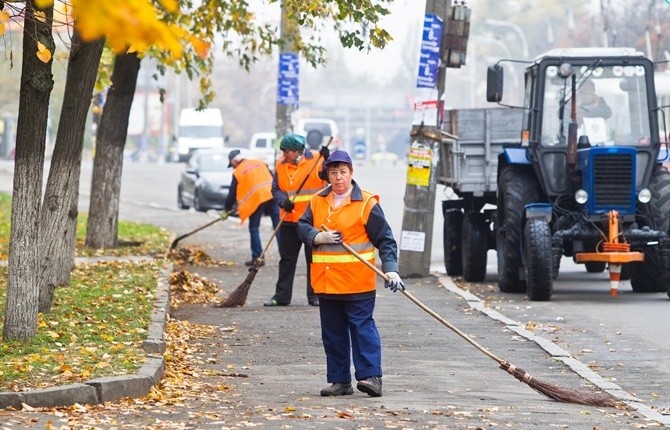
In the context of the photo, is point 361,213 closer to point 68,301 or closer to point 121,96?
point 68,301

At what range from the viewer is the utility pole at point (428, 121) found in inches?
737

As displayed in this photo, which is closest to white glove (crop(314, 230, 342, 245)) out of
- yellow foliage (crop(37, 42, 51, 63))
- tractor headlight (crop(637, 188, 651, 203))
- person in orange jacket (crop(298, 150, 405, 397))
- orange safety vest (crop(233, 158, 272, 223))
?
person in orange jacket (crop(298, 150, 405, 397))

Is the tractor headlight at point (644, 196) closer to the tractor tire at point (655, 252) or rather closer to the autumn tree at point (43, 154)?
the tractor tire at point (655, 252)

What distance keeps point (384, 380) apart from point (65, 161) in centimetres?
497

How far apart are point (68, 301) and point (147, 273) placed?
3484 mm

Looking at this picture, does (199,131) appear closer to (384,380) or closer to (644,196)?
(644,196)

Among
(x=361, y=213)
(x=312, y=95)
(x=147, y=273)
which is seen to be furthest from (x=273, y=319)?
(x=312, y=95)

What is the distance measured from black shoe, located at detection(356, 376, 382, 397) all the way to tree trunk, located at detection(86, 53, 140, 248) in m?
11.6

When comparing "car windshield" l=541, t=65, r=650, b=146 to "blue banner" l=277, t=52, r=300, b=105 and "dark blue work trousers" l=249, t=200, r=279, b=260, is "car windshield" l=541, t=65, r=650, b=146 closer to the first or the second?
"dark blue work trousers" l=249, t=200, r=279, b=260

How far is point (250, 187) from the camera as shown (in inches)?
810

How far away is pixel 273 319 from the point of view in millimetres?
14602

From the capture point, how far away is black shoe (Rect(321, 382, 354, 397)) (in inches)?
389

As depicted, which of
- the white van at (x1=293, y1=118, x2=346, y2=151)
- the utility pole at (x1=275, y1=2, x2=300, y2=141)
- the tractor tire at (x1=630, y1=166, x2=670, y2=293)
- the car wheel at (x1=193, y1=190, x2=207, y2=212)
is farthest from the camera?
the white van at (x1=293, y1=118, x2=346, y2=151)

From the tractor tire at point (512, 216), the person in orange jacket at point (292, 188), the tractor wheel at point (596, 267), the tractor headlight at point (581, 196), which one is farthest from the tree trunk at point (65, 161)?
the tractor wheel at point (596, 267)
